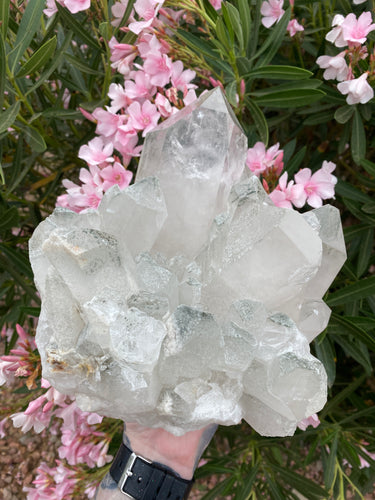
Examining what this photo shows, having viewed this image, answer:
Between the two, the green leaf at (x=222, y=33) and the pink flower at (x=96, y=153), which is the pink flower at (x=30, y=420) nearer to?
the pink flower at (x=96, y=153)

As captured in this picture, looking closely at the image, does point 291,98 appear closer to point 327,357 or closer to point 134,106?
point 134,106

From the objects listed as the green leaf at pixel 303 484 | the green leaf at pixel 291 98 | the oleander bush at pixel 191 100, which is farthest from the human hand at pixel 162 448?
the green leaf at pixel 303 484

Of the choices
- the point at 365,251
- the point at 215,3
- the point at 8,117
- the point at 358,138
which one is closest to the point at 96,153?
the point at 8,117

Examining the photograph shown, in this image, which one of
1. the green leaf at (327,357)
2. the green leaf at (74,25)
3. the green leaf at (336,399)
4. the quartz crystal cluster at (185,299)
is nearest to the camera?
the quartz crystal cluster at (185,299)

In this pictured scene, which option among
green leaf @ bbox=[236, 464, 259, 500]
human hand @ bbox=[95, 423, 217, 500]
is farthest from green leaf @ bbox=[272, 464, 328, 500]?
human hand @ bbox=[95, 423, 217, 500]

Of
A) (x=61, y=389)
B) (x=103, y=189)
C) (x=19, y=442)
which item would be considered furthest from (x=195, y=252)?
(x=19, y=442)

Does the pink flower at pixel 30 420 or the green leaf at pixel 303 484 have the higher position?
the pink flower at pixel 30 420

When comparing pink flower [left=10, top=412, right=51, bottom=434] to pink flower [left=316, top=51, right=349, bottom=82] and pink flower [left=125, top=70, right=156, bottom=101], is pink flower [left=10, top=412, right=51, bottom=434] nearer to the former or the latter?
pink flower [left=125, top=70, right=156, bottom=101]
